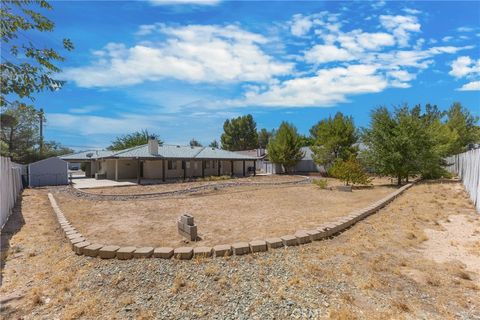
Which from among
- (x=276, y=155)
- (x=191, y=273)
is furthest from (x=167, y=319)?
(x=276, y=155)

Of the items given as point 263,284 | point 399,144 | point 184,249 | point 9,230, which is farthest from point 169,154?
point 263,284

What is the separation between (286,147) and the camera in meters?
32.2

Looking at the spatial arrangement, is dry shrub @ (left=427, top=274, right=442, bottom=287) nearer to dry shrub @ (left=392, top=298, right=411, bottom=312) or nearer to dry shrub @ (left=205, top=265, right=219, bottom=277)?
dry shrub @ (left=392, top=298, right=411, bottom=312)

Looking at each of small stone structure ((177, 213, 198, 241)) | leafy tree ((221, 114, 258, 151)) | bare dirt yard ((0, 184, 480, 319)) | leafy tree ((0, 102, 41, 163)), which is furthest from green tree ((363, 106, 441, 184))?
leafy tree ((221, 114, 258, 151))

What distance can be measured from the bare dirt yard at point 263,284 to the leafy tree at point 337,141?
962 inches

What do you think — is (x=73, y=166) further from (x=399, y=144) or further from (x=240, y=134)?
(x=399, y=144)

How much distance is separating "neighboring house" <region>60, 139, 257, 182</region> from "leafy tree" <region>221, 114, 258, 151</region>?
97.7 ft

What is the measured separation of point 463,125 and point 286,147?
23602mm

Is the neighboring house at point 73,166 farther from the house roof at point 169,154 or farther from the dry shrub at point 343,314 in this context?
the dry shrub at point 343,314

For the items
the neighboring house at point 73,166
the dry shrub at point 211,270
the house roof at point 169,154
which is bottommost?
the neighboring house at point 73,166

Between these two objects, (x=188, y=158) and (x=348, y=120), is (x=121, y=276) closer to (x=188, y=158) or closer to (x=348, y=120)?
(x=188, y=158)

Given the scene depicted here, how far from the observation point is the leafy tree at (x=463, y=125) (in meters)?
35.3

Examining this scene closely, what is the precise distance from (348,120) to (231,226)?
88.1 ft

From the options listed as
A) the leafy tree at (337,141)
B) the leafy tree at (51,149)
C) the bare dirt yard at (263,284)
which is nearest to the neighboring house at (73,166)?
the leafy tree at (51,149)
